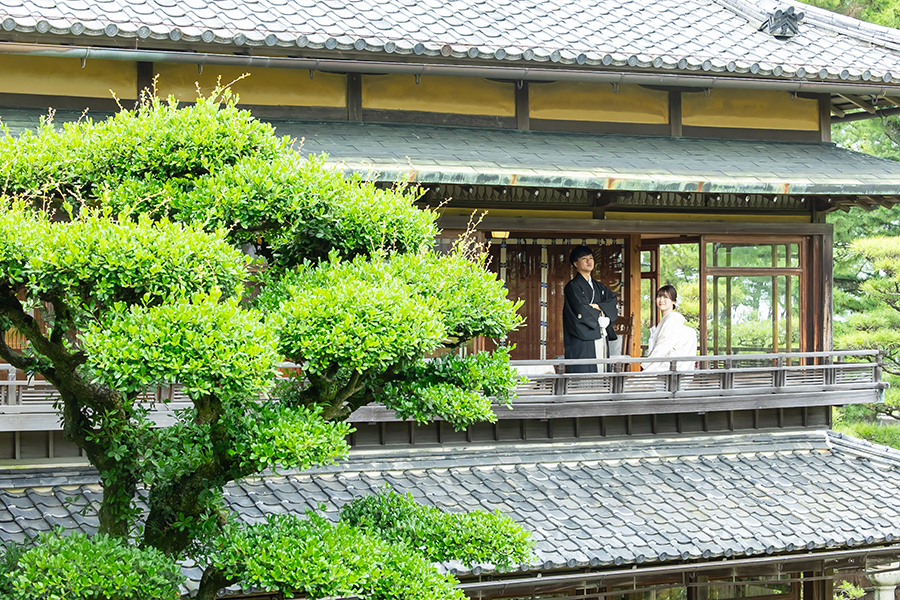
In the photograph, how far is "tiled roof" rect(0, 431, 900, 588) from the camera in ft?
29.8

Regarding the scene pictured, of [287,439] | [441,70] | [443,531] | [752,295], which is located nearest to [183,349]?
[287,439]

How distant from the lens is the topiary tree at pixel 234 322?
5.35 meters

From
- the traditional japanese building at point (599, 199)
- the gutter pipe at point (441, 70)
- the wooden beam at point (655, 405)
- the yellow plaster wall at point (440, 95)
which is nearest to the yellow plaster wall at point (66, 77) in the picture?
the traditional japanese building at point (599, 199)

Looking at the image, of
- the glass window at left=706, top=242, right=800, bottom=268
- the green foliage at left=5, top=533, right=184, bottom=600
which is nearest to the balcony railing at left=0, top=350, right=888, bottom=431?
the glass window at left=706, top=242, right=800, bottom=268

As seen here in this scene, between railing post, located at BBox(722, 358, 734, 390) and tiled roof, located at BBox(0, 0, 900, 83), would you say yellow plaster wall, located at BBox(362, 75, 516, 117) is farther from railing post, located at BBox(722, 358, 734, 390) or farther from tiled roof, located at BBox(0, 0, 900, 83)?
railing post, located at BBox(722, 358, 734, 390)

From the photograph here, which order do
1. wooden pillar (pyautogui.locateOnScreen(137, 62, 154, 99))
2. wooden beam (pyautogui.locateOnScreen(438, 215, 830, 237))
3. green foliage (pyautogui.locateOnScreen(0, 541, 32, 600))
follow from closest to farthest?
green foliage (pyautogui.locateOnScreen(0, 541, 32, 600))
wooden pillar (pyautogui.locateOnScreen(137, 62, 154, 99))
wooden beam (pyautogui.locateOnScreen(438, 215, 830, 237))

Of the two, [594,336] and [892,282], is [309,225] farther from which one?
[892,282]

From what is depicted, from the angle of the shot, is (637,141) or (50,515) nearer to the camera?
(50,515)

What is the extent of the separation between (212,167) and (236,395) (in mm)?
1739

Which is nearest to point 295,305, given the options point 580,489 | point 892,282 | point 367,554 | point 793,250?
point 367,554

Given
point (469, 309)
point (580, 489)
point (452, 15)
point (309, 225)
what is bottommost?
point (580, 489)

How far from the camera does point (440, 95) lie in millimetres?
11164

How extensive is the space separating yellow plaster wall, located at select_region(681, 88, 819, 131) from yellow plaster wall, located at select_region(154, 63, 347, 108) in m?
4.24

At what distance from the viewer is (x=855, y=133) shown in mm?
24484
